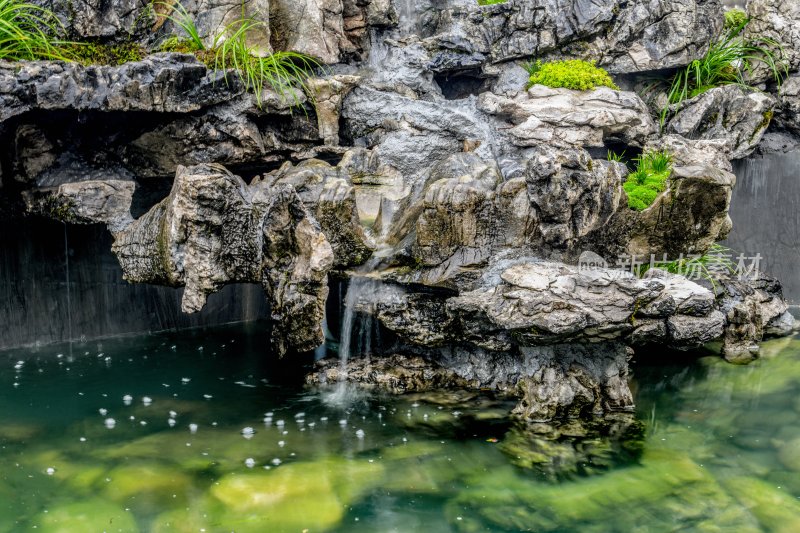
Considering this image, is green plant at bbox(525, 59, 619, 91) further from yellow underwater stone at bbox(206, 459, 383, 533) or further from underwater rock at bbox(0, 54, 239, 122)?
yellow underwater stone at bbox(206, 459, 383, 533)

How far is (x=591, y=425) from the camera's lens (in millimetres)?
7297

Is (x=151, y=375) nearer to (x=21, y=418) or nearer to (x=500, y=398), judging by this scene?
(x=21, y=418)

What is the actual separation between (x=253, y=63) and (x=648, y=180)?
519 cm

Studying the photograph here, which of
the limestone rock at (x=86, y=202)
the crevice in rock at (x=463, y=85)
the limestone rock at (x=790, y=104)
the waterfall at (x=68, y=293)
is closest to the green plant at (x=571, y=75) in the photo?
the crevice in rock at (x=463, y=85)

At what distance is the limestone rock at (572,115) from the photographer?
31.9 ft

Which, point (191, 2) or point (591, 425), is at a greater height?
point (191, 2)

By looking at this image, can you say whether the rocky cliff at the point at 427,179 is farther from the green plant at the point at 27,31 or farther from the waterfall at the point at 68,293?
the waterfall at the point at 68,293

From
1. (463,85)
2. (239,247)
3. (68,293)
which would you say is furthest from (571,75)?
(68,293)

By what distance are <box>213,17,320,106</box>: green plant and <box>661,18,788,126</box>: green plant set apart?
5.74 meters

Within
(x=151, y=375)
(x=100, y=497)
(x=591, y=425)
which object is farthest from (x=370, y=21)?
(x=100, y=497)

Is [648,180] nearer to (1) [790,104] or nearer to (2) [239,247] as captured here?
(1) [790,104]

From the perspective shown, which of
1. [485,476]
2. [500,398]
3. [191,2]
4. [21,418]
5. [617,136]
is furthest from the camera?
[617,136]

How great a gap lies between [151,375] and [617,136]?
7.22m

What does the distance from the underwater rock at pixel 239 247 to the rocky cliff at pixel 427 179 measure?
0.9 inches
